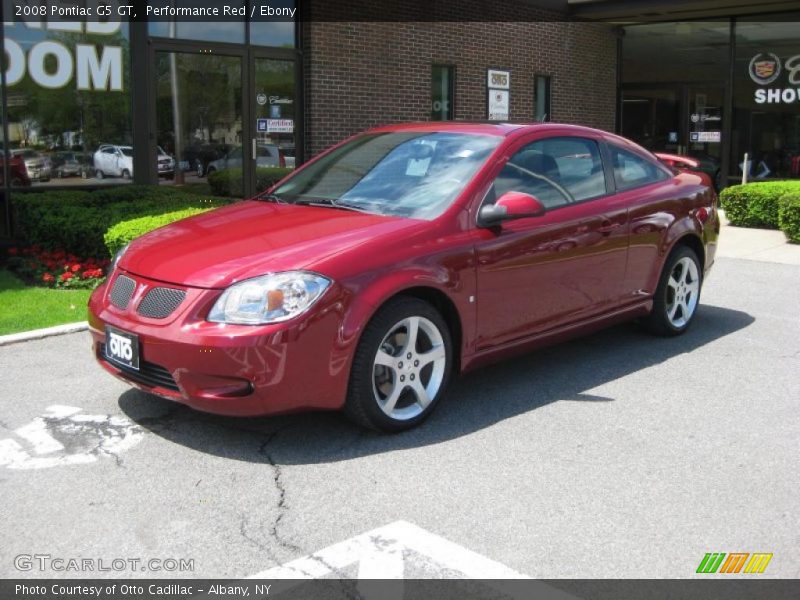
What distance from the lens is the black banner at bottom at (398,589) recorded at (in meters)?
3.12

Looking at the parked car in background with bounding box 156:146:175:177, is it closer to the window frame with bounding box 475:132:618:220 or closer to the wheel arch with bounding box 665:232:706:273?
the window frame with bounding box 475:132:618:220

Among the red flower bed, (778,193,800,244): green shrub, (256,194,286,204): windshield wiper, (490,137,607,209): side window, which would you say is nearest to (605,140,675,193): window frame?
(490,137,607,209): side window

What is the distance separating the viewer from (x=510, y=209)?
16.2 ft

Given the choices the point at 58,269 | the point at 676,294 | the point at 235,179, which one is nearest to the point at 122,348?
the point at 676,294

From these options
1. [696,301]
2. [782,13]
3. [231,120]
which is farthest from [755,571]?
[782,13]

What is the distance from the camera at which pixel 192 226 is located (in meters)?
5.24

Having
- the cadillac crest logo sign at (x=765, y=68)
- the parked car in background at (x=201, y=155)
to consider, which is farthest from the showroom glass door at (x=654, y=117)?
the parked car in background at (x=201, y=155)

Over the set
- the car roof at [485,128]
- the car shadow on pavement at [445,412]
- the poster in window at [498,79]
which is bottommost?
the car shadow on pavement at [445,412]

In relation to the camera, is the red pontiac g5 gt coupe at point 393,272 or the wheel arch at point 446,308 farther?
the wheel arch at point 446,308

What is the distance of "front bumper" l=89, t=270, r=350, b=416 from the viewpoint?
414cm

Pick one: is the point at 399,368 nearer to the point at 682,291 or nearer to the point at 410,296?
the point at 410,296

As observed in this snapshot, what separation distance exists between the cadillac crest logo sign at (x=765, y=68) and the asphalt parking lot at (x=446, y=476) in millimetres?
12433

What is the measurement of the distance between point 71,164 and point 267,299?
7622mm

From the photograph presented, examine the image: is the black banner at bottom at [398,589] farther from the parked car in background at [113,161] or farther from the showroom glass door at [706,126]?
the showroom glass door at [706,126]
